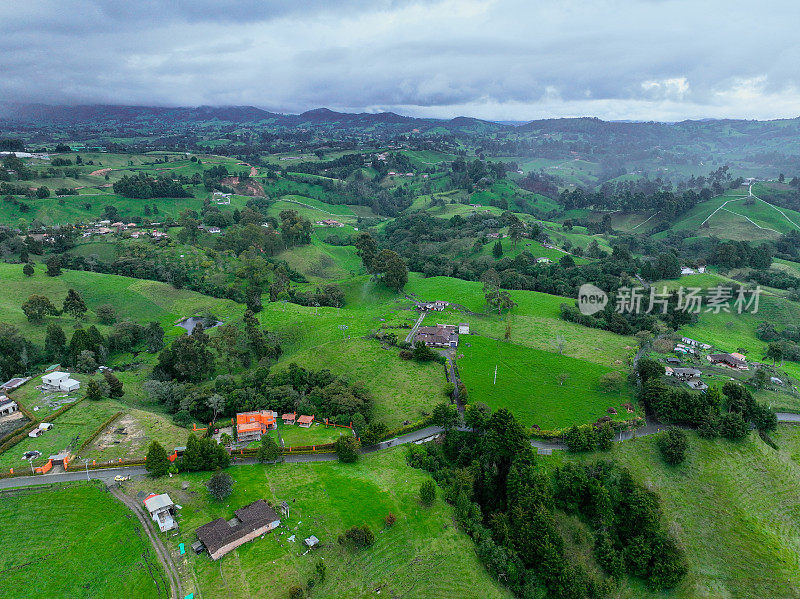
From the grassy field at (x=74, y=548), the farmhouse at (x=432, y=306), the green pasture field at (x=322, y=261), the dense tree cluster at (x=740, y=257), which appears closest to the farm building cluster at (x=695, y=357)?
the farmhouse at (x=432, y=306)

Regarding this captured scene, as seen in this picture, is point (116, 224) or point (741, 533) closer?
point (741, 533)

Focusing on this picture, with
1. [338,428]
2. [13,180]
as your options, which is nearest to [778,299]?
[338,428]

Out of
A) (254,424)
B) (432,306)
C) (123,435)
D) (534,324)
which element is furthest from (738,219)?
(123,435)

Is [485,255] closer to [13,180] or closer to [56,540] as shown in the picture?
[56,540]

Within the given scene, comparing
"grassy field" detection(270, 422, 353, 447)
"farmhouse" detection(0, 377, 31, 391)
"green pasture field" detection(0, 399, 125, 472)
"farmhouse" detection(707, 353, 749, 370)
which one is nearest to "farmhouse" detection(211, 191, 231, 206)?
"farmhouse" detection(0, 377, 31, 391)

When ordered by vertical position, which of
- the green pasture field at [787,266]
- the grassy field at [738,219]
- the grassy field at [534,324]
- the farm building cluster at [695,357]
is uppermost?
the grassy field at [738,219]

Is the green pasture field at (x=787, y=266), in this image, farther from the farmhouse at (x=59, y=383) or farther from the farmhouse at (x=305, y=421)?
the farmhouse at (x=59, y=383)
